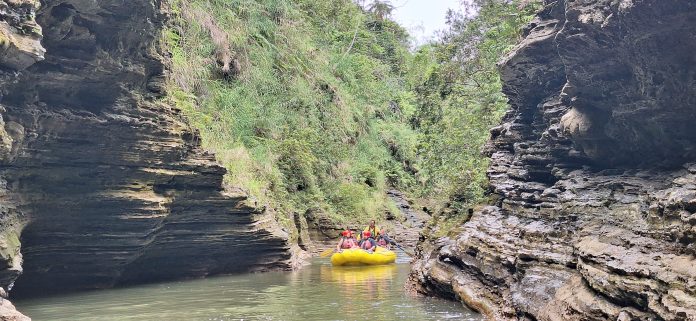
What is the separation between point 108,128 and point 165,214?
2087 millimetres

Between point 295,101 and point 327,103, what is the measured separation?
3.02 meters

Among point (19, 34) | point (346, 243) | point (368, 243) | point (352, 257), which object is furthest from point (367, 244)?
point (19, 34)

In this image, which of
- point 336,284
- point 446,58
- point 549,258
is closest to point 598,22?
point 549,258

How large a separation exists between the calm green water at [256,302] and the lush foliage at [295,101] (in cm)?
274

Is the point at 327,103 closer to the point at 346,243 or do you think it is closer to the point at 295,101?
the point at 295,101

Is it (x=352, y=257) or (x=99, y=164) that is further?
(x=352, y=257)

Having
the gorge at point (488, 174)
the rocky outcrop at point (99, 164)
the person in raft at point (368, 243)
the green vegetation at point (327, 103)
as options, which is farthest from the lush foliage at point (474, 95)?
the rocky outcrop at point (99, 164)

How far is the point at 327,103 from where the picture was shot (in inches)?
1045

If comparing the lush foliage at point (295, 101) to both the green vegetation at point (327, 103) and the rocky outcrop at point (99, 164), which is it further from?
the rocky outcrop at point (99, 164)

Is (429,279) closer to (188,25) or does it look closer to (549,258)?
(549,258)

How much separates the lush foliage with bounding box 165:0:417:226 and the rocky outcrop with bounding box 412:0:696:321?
21.2 ft

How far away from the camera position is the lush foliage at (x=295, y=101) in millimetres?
17719

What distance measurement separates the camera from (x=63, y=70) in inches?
411

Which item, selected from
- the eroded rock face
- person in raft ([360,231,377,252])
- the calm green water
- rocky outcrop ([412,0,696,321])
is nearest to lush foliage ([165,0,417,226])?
person in raft ([360,231,377,252])
